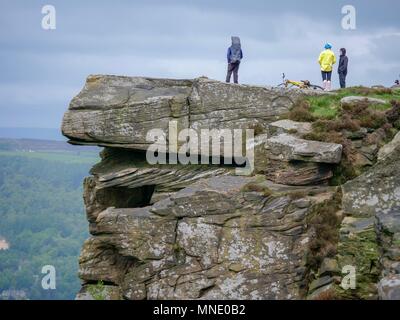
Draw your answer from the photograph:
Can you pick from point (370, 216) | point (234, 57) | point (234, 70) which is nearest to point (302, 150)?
point (370, 216)

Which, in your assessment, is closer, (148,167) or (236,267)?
(236,267)

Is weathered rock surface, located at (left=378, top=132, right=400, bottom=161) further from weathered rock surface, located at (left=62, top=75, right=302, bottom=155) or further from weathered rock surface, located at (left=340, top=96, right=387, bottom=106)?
weathered rock surface, located at (left=62, top=75, right=302, bottom=155)

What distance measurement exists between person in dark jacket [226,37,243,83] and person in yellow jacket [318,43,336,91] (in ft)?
15.5

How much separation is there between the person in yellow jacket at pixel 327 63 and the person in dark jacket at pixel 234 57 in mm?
4721

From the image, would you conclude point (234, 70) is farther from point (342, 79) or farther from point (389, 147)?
point (389, 147)

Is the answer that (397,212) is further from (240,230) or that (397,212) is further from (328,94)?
(328,94)

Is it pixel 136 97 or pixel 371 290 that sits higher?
pixel 136 97

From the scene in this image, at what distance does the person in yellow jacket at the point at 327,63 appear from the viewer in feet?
153

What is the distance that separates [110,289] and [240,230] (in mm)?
8202

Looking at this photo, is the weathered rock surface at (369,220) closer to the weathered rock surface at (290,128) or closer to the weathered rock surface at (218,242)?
the weathered rock surface at (218,242)
